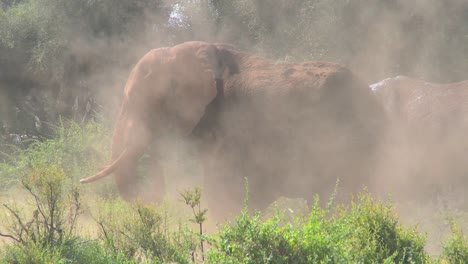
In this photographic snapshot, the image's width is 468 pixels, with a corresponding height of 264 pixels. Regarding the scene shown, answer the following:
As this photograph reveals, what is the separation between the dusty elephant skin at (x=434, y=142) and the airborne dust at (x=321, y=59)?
12 millimetres

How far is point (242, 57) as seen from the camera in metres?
8.09

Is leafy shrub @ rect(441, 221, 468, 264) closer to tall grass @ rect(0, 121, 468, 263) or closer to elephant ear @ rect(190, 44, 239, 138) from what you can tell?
tall grass @ rect(0, 121, 468, 263)

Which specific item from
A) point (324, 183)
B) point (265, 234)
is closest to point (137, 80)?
point (324, 183)

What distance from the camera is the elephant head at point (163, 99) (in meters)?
7.88

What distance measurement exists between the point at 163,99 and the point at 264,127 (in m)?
1.35

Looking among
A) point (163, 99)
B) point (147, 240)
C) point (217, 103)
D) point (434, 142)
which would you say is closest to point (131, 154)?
point (163, 99)

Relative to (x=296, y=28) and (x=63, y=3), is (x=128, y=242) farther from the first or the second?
(x=63, y=3)

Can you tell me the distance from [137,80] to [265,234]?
4.21 m

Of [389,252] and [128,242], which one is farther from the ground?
[128,242]

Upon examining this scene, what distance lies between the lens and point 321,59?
505 inches

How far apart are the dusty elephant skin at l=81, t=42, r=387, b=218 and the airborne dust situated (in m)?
0.14

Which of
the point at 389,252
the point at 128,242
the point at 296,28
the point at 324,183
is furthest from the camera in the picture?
the point at 296,28

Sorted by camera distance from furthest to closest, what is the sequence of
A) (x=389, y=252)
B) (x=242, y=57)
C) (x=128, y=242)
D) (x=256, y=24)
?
(x=256, y=24) < (x=242, y=57) < (x=128, y=242) < (x=389, y=252)

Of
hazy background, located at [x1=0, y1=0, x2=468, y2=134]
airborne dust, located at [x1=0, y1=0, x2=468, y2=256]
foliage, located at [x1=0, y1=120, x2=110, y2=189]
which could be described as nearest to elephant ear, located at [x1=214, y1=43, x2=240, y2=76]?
airborne dust, located at [x1=0, y1=0, x2=468, y2=256]
